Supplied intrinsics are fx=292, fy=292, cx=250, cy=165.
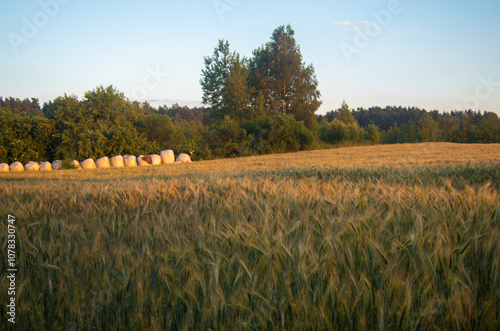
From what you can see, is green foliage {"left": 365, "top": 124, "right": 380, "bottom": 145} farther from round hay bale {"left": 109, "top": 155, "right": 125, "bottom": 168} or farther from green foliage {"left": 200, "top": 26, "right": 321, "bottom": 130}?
round hay bale {"left": 109, "top": 155, "right": 125, "bottom": 168}

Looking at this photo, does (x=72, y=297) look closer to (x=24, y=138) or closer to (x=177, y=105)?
(x=24, y=138)

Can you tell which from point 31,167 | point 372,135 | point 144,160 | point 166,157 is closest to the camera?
point 31,167

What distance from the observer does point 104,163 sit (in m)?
16.3

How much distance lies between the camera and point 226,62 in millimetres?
33531

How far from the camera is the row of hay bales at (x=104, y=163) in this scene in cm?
1524

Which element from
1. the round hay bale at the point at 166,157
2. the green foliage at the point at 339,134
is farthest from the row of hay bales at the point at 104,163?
the green foliage at the point at 339,134

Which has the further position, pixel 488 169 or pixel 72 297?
pixel 488 169

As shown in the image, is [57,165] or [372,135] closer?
[57,165]

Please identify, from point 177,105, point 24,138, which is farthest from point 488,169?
point 177,105

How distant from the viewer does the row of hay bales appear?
15.2 meters

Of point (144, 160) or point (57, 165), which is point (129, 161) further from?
point (57, 165)

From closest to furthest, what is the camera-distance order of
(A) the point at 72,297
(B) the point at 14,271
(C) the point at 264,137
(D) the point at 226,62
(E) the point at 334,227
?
(A) the point at 72,297 → (B) the point at 14,271 → (E) the point at 334,227 → (C) the point at 264,137 → (D) the point at 226,62

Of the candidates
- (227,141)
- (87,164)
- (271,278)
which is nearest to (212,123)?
(227,141)

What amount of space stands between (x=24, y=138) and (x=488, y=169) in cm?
2155
